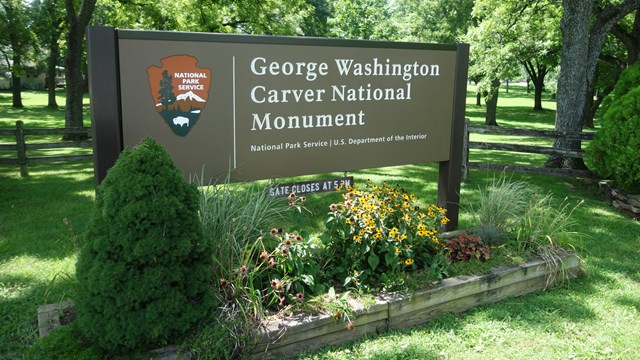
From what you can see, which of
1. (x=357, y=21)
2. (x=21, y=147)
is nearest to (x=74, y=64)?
(x=21, y=147)

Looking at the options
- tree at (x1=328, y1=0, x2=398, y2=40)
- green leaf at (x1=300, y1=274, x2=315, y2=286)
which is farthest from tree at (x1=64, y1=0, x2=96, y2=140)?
tree at (x1=328, y1=0, x2=398, y2=40)

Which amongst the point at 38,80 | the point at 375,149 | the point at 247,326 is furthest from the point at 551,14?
the point at 38,80

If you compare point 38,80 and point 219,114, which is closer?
point 219,114

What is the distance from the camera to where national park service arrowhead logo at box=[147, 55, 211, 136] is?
4113 millimetres

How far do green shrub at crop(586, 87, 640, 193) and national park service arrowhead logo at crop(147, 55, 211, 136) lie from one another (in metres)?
6.42

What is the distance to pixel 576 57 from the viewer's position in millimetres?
9922

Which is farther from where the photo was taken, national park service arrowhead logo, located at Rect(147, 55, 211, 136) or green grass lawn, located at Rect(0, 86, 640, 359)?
national park service arrowhead logo, located at Rect(147, 55, 211, 136)

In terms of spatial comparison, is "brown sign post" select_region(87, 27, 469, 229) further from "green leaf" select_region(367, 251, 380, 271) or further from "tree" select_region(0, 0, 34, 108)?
"tree" select_region(0, 0, 34, 108)

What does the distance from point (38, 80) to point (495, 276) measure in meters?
71.7

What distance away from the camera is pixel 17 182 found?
980 cm

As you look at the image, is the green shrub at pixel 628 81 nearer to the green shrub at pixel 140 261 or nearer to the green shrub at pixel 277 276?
the green shrub at pixel 277 276

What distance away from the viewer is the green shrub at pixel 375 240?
416 cm

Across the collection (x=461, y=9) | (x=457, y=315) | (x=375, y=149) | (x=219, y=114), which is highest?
(x=461, y=9)

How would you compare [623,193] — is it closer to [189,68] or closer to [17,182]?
[189,68]
